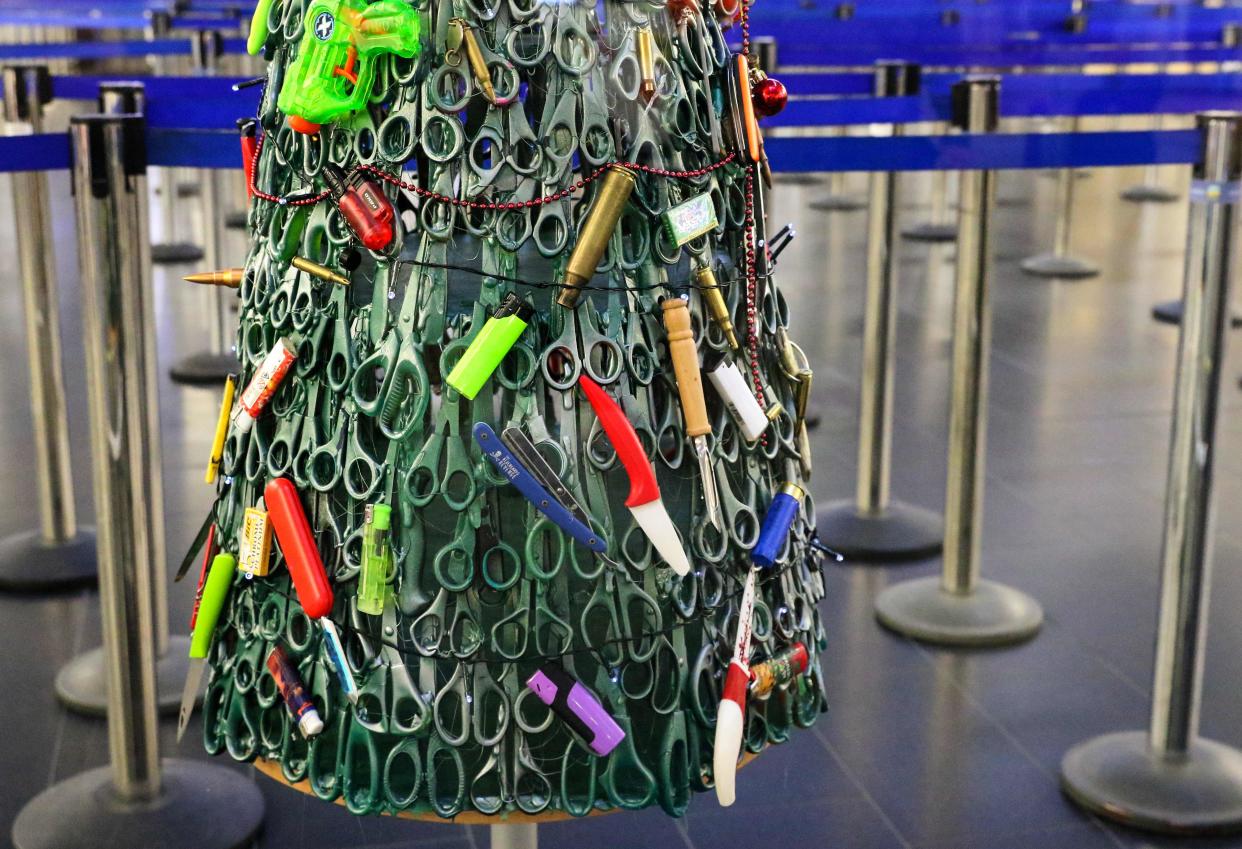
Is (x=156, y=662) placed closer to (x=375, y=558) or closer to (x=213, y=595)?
(x=213, y=595)

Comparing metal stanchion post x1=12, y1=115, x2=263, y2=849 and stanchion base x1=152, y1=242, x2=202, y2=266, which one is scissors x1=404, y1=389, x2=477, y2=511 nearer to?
metal stanchion post x1=12, y1=115, x2=263, y2=849

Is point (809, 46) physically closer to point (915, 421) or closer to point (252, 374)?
point (915, 421)

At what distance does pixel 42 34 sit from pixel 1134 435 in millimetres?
13340

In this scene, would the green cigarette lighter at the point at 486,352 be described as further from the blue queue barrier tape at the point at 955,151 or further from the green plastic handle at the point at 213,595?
the blue queue barrier tape at the point at 955,151

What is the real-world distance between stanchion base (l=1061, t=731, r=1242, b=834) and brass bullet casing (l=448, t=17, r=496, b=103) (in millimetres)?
2285

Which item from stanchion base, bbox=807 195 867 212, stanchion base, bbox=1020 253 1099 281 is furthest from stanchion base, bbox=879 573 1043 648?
stanchion base, bbox=807 195 867 212

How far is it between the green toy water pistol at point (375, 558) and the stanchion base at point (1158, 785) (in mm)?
2101

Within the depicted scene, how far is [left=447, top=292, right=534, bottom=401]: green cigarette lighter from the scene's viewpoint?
1.70 metres

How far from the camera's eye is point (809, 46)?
278 inches

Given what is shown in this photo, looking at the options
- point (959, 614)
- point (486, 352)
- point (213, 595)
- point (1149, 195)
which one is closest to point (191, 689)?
point (213, 595)

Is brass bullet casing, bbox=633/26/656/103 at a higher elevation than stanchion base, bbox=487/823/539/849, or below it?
higher

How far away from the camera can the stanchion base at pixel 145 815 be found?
127 inches

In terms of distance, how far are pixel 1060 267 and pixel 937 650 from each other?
539cm

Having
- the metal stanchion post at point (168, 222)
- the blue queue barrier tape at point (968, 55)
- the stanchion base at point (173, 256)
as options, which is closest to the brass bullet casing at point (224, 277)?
the blue queue barrier tape at point (968, 55)
